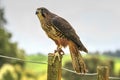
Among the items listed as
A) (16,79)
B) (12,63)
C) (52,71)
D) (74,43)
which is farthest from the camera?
(12,63)

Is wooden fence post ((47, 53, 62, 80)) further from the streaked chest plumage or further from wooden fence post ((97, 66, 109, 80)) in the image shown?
the streaked chest plumage

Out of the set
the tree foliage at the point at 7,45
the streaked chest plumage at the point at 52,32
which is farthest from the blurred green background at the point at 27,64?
the streaked chest plumage at the point at 52,32

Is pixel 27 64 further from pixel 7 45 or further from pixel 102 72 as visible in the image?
pixel 102 72

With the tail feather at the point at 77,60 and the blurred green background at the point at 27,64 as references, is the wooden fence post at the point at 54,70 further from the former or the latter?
the blurred green background at the point at 27,64

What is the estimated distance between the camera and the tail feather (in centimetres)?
785

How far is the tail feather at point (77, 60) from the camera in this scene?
25.8ft

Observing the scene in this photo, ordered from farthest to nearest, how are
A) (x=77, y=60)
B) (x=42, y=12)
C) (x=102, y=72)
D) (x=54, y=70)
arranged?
1. (x=42, y=12)
2. (x=77, y=60)
3. (x=102, y=72)
4. (x=54, y=70)

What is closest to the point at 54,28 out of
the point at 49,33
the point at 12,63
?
the point at 49,33

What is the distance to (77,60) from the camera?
793 cm

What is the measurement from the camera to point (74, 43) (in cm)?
820

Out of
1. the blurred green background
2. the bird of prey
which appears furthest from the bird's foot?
the blurred green background

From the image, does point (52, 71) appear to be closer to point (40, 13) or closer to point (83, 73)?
point (83, 73)

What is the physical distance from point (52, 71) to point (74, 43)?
670mm

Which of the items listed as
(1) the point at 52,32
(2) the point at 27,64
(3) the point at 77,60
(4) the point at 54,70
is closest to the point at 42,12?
(1) the point at 52,32
